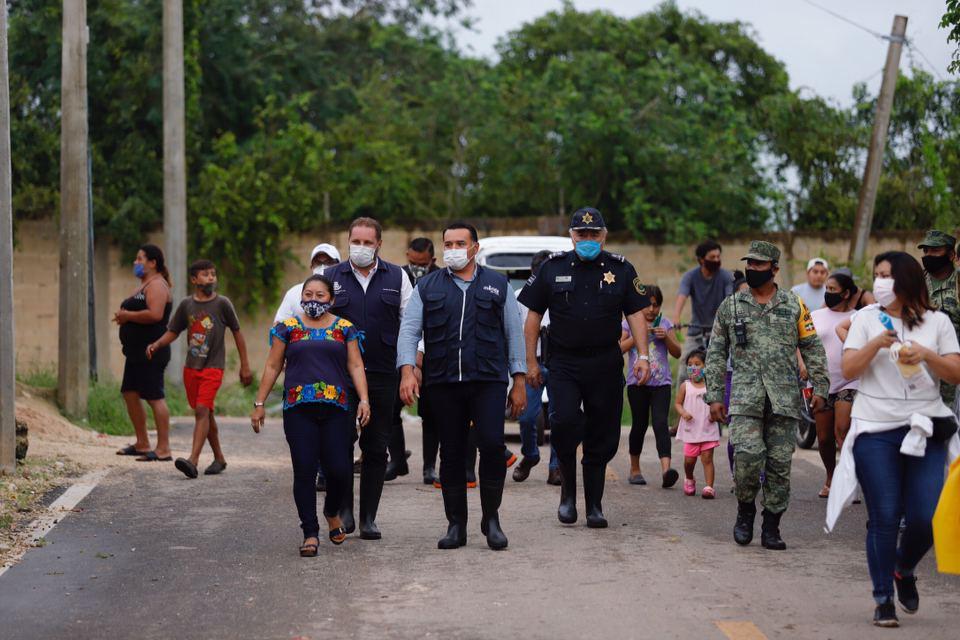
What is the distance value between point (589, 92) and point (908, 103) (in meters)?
5.93

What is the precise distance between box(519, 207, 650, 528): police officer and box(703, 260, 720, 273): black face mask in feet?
16.4

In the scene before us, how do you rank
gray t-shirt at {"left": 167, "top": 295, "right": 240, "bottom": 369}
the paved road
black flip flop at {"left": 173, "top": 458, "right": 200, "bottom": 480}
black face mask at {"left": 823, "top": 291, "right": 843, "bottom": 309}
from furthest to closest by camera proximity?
gray t-shirt at {"left": 167, "top": 295, "right": 240, "bottom": 369} < black flip flop at {"left": 173, "top": 458, "right": 200, "bottom": 480} < black face mask at {"left": 823, "top": 291, "right": 843, "bottom": 309} < the paved road

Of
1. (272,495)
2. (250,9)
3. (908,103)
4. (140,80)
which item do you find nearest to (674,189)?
(908,103)

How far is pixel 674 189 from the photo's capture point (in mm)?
26531

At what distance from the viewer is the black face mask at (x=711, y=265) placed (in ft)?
50.0

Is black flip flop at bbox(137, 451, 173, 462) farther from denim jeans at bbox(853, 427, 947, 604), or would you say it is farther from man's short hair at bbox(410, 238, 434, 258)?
denim jeans at bbox(853, 427, 947, 604)

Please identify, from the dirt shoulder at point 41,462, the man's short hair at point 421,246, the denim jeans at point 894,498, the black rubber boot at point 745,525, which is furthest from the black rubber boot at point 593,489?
the dirt shoulder at point 41,462

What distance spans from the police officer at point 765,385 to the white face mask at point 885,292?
1.87m

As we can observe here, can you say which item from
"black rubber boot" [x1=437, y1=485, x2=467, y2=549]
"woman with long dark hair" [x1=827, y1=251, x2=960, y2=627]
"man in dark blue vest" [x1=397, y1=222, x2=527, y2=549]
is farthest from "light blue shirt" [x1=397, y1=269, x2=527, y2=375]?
"woman with long dark hair" [x1=827, y1=251, x2=960, y2=627]

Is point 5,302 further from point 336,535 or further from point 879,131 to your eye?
point 879,131

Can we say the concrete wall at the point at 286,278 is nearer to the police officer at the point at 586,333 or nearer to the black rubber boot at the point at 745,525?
the police officer at the point at 586,333

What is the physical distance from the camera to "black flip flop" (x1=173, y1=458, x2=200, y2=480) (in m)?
12.8

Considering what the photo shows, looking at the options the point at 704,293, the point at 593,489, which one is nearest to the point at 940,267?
the point at 593,489

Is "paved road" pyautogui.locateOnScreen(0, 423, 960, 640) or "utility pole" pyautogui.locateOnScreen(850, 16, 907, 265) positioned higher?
"utility pole" pyautogui.locateOnScreen(850, 16, 907, 265)
